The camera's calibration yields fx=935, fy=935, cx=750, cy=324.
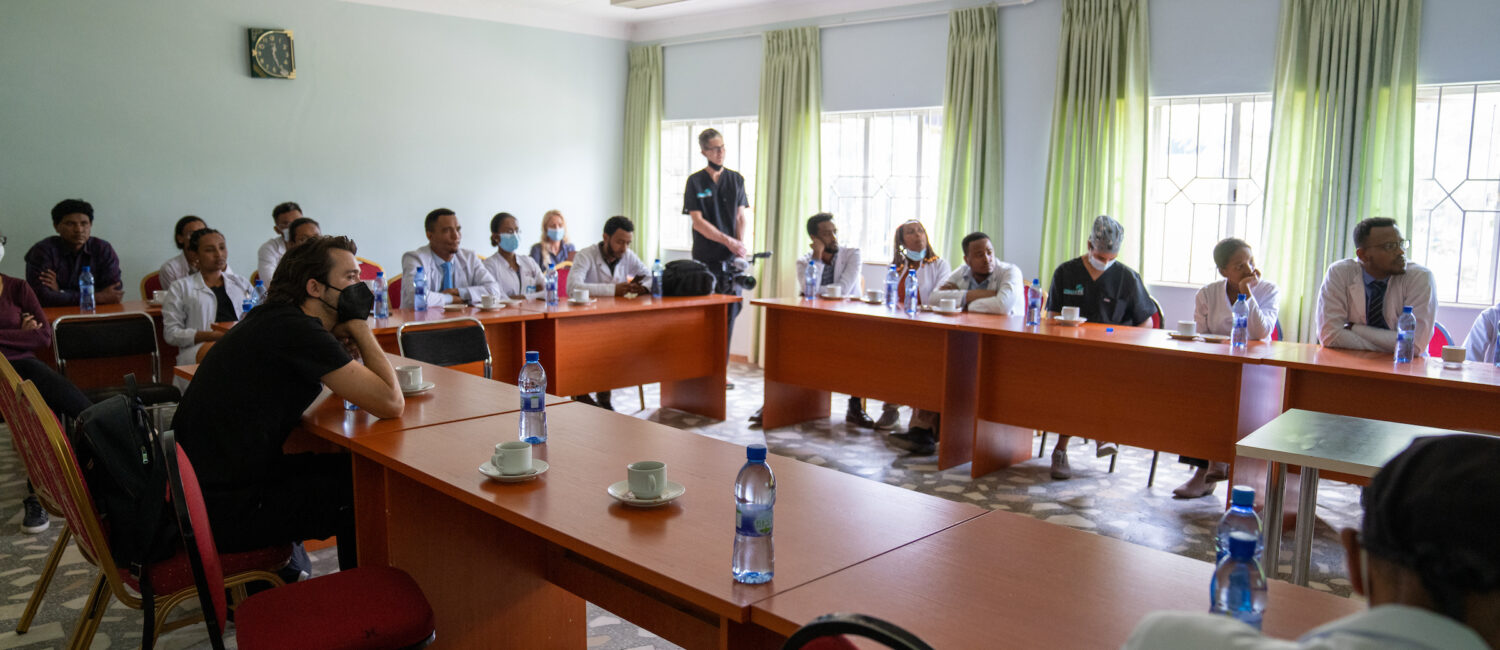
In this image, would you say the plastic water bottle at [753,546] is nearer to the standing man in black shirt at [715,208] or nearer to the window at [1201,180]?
the window at [1201,180]

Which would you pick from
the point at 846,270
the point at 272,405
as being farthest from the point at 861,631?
the point at 846,270

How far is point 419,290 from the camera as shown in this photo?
502cm

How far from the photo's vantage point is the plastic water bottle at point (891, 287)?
5.27 meters

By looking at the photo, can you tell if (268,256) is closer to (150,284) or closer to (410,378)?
(150,284)

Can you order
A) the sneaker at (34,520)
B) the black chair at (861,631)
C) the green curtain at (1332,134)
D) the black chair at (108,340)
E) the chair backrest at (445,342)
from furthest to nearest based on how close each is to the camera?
the green curtain at (1332,134) < the black chair at (108,340) < the chair backrest at (445,342) < the sneaker at (34,520) < the black chair at (861,631)

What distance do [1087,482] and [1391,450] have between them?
210 centimetres

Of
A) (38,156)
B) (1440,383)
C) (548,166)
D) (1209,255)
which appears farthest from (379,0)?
(1440,383)

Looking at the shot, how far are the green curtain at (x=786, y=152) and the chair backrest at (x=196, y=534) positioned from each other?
5.77 metres

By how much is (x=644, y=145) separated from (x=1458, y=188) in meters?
5.84

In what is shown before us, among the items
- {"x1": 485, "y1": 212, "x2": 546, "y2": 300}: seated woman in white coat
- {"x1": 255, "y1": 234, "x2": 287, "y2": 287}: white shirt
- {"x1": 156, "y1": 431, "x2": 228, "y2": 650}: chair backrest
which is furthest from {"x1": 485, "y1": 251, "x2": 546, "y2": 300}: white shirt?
{"x1": 156, "y1": 431, "x2": 228, "y2": 650}: chair backrest

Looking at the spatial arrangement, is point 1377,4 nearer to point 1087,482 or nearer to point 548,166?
point 1087,482

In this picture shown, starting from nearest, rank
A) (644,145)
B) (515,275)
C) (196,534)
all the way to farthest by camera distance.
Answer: (196,534) → (515,275) → (644,145)

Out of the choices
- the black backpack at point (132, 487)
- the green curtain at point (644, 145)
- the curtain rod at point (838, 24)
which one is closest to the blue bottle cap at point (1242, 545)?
the black backpack at point (132, 487)

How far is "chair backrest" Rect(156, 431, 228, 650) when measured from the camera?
1739mm
